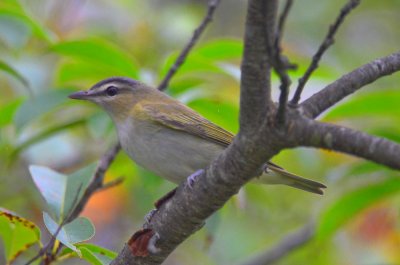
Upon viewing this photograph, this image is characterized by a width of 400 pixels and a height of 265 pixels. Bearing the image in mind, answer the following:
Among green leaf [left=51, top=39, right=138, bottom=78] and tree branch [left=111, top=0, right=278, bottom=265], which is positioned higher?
green leaf [left=51, top=39, right=138, bottom=78]

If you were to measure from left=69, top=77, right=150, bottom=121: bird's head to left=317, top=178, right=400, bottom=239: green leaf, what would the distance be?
1.28 meters

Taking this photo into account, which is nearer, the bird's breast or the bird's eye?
the bird's breast

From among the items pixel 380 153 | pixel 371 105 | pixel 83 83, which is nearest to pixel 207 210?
pixel 380 153

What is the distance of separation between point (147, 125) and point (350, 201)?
124cm

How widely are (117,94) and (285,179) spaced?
117 centimetres

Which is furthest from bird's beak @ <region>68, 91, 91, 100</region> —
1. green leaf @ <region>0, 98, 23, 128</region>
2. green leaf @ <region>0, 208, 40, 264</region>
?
green leaf @ <region>0, 208, 40, 264</region>

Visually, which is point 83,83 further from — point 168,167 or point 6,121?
point 168,167

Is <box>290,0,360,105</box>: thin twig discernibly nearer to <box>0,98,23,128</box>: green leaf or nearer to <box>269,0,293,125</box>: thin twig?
<box>269,0,293,125</box>: thin twig

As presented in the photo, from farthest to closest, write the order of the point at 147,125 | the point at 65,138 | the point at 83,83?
the point at 83,83 < the point at 65,138 < the point at 147,125

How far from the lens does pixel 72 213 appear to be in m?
3.53

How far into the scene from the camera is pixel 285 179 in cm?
389

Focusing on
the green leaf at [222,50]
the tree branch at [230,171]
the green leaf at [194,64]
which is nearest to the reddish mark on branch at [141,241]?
the tree branch at [230,171]

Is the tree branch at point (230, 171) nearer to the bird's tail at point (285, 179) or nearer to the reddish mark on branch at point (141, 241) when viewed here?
Result: the reddish mark on branch at point (141, 241)

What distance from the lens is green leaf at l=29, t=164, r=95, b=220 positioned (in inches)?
136
